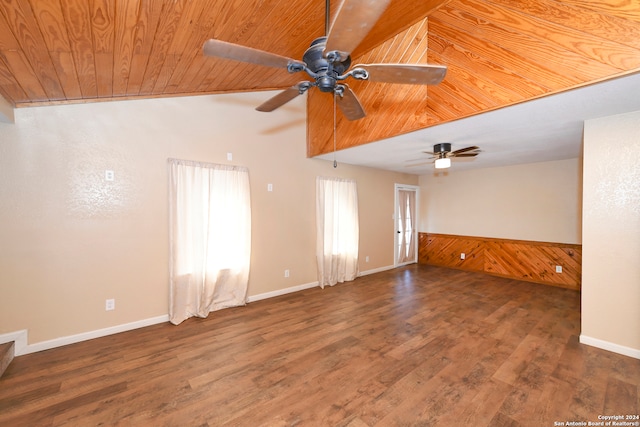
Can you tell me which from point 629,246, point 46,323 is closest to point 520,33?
point 629,246

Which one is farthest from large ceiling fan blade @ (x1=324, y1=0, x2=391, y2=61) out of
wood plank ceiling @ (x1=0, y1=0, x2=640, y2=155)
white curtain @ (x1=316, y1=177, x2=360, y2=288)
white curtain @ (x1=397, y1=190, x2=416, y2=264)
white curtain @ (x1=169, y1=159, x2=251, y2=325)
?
white curtain @ (x1=397, y1=190, x2=416, y2=264)

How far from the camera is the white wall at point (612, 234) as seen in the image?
101 inches

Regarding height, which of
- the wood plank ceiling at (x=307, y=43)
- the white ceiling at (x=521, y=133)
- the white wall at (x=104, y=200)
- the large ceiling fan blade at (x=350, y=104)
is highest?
the wood plank ceiling at (x=307, y=43)

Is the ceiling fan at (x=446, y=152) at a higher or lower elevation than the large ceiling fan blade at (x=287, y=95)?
lower

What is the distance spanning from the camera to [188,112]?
11.5 ft

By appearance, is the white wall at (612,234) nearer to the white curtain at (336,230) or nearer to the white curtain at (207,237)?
the white curtain at (336,230)

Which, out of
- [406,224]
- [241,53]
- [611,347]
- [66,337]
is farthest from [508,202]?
[66,337]

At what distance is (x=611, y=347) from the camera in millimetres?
2666

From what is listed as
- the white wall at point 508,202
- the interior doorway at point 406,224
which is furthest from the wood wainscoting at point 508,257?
the interior doorway at point 406,224

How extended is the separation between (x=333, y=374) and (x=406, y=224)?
506 cm

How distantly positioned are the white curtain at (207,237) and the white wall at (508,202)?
15.5 ft

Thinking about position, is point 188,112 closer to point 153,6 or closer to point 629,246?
point 153,6

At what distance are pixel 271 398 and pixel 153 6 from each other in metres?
2.93

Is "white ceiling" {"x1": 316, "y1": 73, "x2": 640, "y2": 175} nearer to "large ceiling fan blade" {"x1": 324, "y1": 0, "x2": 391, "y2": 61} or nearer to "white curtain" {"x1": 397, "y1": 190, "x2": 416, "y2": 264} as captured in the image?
"white curtain" {"x1": 397, "y1": 190, "x2": 416, "y2": 264}
